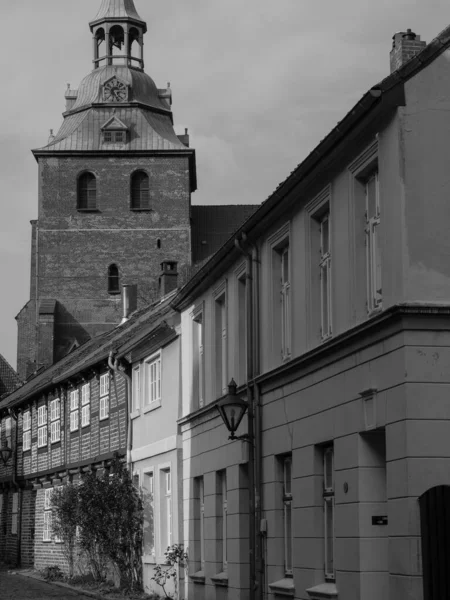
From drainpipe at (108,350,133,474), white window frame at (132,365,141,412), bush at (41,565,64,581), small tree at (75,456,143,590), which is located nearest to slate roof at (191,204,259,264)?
bush at (41,565,64,581)

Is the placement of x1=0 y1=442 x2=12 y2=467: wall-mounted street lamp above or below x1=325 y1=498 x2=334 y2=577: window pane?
above

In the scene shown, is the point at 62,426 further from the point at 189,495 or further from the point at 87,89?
the point at 87,89

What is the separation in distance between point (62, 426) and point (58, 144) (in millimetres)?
44200

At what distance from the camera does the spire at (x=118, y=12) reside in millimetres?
80188

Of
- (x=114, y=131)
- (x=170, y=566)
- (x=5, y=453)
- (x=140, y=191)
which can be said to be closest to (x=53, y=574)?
(x=170, y=566)

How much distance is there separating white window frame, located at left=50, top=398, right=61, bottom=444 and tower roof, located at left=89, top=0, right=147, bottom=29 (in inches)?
1904

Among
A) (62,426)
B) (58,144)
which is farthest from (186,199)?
(62,426)

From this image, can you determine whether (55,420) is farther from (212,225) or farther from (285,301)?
(212,225)

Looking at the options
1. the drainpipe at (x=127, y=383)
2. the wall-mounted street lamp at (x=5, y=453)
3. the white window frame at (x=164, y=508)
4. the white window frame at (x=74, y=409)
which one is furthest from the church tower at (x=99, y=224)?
the white window frame at (x=164, y=508)

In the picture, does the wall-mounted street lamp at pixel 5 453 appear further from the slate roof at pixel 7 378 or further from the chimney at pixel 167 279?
the slate roof at pixel 7 378

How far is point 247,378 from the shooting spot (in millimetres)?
18312

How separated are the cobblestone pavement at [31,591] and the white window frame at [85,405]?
13.2 feet

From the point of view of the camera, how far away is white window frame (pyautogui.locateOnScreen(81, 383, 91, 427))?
31.7m

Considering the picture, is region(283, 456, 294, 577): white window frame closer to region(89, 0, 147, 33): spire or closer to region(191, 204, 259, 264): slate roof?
region(191, 204, 259, 264): slate roof
